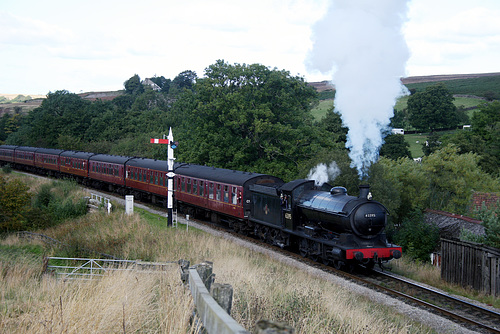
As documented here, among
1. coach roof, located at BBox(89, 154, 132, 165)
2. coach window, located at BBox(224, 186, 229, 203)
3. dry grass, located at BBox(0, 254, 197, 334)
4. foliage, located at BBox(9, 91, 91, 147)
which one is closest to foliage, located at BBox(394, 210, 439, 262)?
coach window, located at BBox(224, 186, 229, 203)

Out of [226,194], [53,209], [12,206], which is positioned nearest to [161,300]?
[226,194]

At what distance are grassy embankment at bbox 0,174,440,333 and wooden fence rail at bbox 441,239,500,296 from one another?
15.6 ft

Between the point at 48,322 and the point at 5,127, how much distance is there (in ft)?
386

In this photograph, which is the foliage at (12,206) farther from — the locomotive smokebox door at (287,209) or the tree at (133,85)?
the tree at (133,85)

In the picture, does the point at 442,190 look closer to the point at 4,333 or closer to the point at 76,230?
the point at 76,230

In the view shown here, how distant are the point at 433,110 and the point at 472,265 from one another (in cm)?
7769

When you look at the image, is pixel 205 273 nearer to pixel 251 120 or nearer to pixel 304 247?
pixel 304 247

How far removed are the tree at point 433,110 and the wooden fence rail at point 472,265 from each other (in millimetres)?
75563

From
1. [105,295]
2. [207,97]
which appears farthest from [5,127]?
[105,295]

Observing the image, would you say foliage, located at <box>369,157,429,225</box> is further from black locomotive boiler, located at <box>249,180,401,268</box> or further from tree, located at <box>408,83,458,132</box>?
tree, located at <box>408,83,458,132</box>

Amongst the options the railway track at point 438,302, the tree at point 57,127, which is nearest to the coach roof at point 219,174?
the railway track at point 438,302

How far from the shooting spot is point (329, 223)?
659 inches

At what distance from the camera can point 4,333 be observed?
208 inches

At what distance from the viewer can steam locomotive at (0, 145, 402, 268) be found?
1577cm
